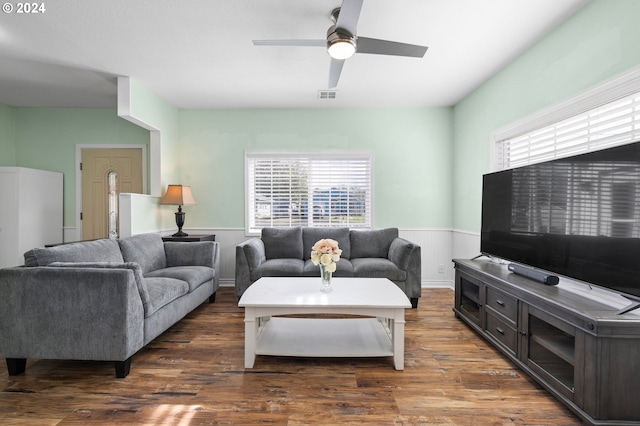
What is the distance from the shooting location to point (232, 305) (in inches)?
145

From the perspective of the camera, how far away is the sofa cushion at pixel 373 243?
410 cm

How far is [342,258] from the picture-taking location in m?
4.03

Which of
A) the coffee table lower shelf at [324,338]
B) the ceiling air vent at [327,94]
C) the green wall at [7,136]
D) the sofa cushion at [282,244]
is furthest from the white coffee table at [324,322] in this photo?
the green wall at [7,136]

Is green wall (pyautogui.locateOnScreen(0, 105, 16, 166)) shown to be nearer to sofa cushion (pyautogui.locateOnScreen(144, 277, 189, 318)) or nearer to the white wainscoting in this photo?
sofa cushion (pyautogui.locateOnScreen(144, 277, 189, 318))

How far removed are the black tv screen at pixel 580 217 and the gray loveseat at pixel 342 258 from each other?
1.07 meters

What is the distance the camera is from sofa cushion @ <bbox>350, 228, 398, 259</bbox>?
13.4 feet


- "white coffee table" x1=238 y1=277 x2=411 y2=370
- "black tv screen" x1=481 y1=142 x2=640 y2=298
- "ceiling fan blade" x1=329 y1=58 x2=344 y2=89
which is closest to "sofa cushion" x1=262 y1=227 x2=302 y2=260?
"white coffee table" x1=238 y1=277 x2=411 y2=370

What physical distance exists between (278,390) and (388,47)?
2.53 metres

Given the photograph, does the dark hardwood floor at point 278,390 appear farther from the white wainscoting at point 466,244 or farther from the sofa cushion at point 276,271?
the white wainscoting at point 466,244

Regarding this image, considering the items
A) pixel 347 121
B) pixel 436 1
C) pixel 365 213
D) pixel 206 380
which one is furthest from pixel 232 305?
pixel 436 1

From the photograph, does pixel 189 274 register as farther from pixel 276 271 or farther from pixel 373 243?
pixel 373 243

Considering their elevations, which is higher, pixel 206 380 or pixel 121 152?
pixel 121 152

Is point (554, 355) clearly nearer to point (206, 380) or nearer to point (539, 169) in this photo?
point (539, 169)

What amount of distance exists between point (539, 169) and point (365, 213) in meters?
2.57
